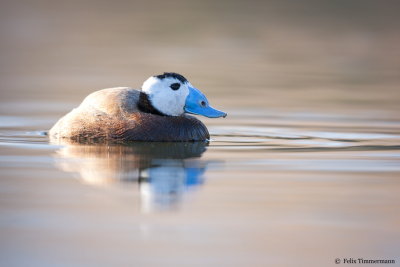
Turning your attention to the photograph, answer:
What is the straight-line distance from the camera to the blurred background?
53.7ft

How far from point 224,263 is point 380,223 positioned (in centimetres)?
154

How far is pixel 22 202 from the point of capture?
7.25 metres

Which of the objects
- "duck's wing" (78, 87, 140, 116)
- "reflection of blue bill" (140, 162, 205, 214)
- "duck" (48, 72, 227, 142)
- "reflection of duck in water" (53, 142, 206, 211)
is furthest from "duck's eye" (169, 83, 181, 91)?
"reflection of blue bill" (140, 162, 205, 214)

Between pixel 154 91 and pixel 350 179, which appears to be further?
pixel 154 91

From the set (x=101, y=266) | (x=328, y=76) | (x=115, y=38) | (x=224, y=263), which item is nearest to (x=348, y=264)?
(x=224, y=263)

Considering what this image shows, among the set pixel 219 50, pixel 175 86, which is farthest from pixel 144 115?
pixel 219 50

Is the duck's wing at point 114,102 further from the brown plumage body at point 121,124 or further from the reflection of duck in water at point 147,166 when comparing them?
the reflection of duck in water at point 147,166

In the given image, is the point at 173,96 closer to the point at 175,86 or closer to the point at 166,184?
the point at 175,86

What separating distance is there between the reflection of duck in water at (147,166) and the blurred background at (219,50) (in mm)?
4384

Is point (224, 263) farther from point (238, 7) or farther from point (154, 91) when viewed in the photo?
point (238, 7)

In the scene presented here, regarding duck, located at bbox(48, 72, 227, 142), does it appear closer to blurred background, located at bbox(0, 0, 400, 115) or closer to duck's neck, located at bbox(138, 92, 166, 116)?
duck's neck, located at bbox(138, 92, 166, 116)

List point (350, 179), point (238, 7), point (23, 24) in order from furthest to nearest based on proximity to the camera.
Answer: point (238, 7)
point (23, 24)
point (350, 179)

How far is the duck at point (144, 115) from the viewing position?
10555 millimetres

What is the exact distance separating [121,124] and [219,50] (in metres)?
15.9
